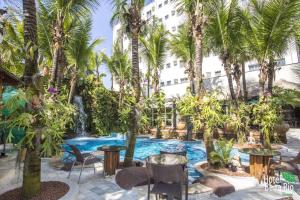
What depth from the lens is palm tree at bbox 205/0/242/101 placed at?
1166 cm

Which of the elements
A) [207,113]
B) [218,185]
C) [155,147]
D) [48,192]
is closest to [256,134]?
[155,147]

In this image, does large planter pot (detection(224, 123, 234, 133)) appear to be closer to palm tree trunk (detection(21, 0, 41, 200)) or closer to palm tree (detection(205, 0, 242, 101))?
palm tree (detection(205, 0, 242, 101))

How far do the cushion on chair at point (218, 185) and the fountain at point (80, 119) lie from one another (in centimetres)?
1672

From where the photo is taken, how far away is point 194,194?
5.50 meters

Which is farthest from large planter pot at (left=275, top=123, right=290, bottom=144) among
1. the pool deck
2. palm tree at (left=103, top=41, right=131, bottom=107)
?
palm tree at (left=103, top=41, right=131, bottom=107)

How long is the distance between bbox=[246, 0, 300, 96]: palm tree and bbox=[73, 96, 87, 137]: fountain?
16182 millimetres

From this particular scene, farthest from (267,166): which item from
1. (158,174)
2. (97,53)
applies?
(97,53)

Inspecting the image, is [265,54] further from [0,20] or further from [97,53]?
[97,53]

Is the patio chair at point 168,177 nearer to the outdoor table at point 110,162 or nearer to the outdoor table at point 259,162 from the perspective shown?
the outdoor table at point 110,162

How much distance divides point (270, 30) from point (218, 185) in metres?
7.13

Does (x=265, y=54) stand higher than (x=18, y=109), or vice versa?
(x=265, y=54)

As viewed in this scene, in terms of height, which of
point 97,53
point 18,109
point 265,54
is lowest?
point 18,109

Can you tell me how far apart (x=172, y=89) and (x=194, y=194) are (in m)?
19.9

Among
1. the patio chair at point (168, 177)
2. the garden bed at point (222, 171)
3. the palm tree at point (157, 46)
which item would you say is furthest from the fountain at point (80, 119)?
the patio chair at point (168, 177)
